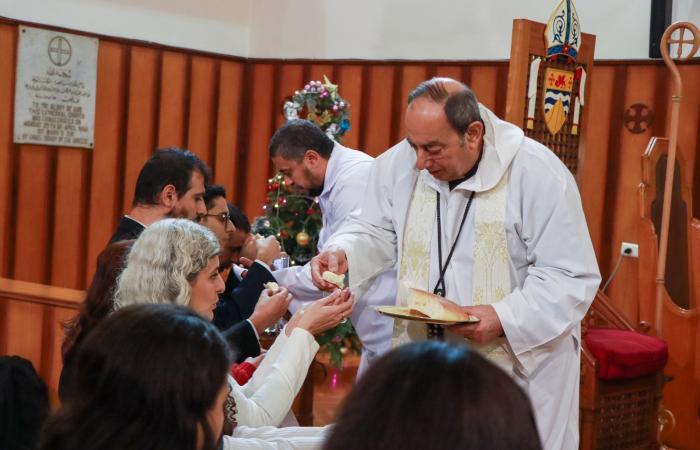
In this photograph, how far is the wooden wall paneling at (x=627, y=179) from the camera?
22.6ft

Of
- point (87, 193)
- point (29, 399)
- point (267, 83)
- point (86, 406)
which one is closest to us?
point (86, 406)

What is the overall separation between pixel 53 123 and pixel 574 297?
5.23 m

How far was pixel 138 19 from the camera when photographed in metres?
7.63

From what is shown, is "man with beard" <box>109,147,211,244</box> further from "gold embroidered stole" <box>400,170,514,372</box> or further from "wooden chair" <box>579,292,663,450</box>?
"wooden chair" <box>579,292,663,450</box>

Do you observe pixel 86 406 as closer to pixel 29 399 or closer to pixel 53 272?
pixel 29 399

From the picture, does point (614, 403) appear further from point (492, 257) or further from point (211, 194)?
point (211, 194)

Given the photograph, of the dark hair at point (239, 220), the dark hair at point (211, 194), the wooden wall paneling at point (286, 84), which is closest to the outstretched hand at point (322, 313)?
the dark hair at point (211, 194)

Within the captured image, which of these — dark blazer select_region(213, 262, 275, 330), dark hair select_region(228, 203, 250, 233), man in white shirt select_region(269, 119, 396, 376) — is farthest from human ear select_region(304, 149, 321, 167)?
dark blazer select_region(213, 262, 275, 330)

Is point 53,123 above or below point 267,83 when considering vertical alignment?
below

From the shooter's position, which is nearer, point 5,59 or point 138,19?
point 5,59

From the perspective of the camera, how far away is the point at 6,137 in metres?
6.96

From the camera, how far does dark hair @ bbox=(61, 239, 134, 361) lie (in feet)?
7.95

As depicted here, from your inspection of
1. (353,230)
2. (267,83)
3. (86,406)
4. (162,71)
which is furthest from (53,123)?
(86,406)

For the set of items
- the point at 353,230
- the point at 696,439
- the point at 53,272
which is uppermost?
the point at 353,230
